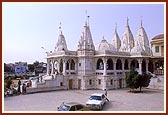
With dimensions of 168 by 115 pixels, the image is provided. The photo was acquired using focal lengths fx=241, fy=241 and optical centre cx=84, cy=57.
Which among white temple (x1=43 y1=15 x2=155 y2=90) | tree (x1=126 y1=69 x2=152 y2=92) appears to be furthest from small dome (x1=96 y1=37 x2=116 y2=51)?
tree (x1=126 y1=69 x2=152 y2=92)

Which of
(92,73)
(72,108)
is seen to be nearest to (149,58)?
(92,73)

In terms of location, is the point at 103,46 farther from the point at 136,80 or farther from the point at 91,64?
the point at 136,80

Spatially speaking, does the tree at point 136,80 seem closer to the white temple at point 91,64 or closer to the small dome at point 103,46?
the white temple at point 91,64

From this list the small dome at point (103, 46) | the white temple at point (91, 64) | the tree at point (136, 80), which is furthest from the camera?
the small dome at point (103, 46)

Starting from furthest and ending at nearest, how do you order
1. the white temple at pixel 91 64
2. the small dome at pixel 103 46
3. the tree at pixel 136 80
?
the small dome at pixel 103 46 < the white temple at pixel 91 64 < the tree at pixel 136 80

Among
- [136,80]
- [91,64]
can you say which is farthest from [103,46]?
[136,80]

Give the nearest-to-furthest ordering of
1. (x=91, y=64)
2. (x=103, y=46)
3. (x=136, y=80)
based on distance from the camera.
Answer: (x=136, y=80) < (x=91, y=64) < (x=103, y=46)

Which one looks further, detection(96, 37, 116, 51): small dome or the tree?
detection(96, 37, 116, 51): small dome

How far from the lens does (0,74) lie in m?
8.91

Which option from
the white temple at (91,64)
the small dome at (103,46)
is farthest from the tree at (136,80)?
the small dome at (103,46)

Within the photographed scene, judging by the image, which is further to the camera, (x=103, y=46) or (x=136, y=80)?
(x=103, y=46)

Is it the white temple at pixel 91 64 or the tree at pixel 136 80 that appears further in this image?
the white temple at pixel 91 64

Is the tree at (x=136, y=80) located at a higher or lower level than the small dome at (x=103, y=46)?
lower

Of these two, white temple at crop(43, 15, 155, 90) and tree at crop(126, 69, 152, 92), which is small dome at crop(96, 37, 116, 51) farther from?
tree at crop(126, 69, 152, 92)
